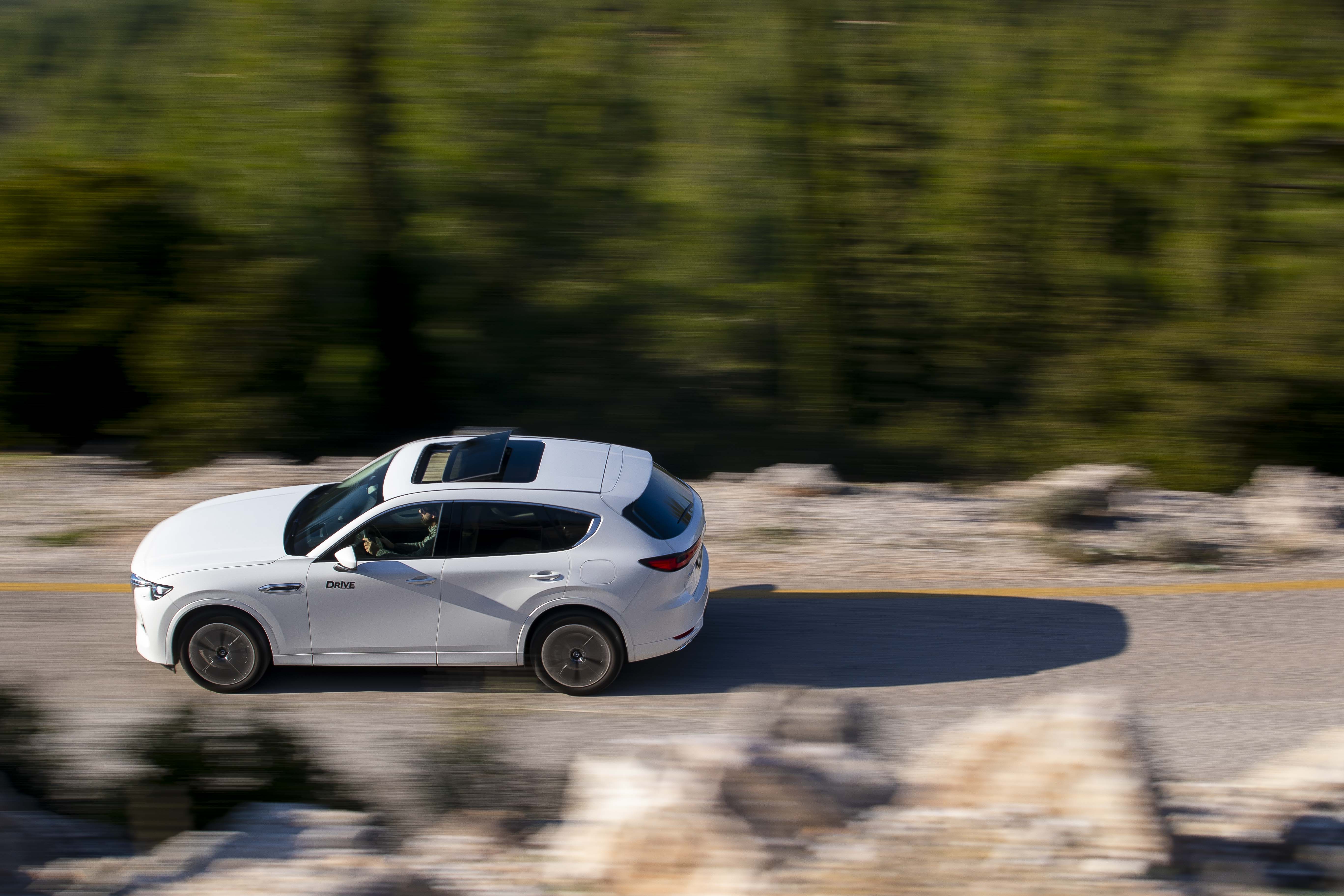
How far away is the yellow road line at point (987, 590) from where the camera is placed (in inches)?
357

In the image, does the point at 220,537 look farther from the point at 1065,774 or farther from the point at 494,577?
the point at 1065,774

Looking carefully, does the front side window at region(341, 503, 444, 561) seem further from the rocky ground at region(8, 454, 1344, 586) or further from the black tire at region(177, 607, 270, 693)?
the rocky ground at region(8, 454, 1344, 586)

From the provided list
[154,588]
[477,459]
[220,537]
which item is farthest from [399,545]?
[154,588]

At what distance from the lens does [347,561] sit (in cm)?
704

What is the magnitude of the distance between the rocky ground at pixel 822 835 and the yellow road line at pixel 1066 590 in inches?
150

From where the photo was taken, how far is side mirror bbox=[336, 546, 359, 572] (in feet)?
23.1

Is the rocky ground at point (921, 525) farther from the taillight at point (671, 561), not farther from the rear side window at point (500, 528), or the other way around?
the rear side window at point (500, 528)

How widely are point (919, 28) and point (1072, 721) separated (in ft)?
39.9

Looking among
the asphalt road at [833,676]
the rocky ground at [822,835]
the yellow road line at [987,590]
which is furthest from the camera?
the yellow road line at [987,590]

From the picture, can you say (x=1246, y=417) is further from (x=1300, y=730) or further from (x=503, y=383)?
(x=503, y=383)

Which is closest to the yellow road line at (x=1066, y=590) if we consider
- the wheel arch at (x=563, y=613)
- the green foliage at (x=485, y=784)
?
the wheel arch at (x=563, y=613)

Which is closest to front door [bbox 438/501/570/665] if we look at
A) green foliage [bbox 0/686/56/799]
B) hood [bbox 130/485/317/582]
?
hood [bbox 130/485/317/582]

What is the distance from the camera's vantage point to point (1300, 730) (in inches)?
273

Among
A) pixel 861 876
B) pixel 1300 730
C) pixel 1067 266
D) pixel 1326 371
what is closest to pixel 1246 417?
pixel 1326 371
